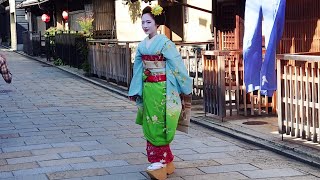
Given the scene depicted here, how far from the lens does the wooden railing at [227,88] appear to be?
9376 millimetres

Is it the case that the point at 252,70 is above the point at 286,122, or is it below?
above

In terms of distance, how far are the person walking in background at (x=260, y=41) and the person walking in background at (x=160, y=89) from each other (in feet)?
7.58

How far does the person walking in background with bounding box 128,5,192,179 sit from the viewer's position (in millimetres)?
6055

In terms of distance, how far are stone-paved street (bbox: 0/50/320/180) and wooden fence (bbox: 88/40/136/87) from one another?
7.46 ft

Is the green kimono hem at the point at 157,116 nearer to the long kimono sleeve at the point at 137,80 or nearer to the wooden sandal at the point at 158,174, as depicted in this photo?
the long kimono sleeve at the point at 137,80

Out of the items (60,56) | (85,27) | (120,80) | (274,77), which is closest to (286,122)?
(274,77)

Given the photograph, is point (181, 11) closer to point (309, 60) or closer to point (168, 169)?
point (309, 60)

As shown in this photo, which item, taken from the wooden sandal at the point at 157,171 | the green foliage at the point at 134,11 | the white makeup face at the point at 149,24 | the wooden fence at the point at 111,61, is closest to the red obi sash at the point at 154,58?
the white makeup face at the point at 149,24

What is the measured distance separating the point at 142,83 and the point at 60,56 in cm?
1998

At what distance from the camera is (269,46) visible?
7934 mm

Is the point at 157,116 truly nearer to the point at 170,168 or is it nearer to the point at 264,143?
the point at 170,168

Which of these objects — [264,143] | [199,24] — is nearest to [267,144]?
[264,143]

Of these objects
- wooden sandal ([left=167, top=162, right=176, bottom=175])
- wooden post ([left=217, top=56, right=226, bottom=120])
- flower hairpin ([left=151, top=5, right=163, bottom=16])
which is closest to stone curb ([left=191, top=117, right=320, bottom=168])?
wooden post ([left=217, top=56, right=226, bottom=120])

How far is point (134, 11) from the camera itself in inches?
830
